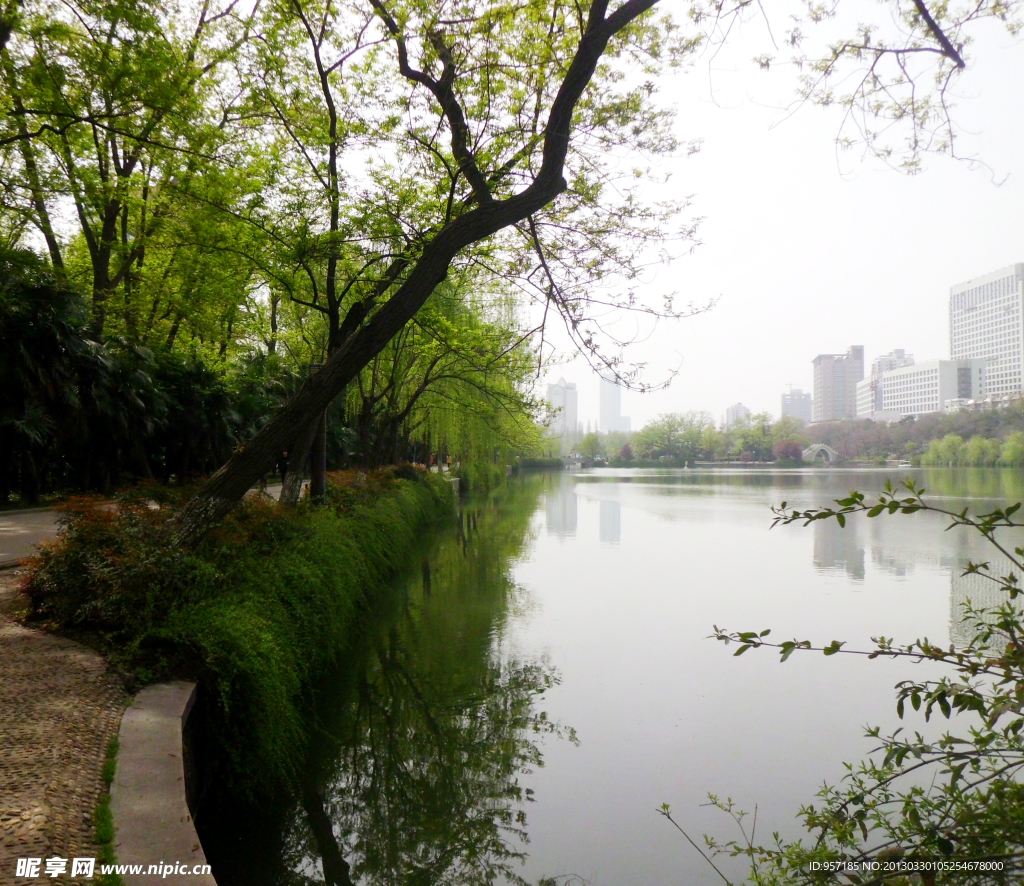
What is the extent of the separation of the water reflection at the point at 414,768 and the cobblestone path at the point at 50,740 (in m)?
0.92

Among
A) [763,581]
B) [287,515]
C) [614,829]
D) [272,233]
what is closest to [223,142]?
[272,233]

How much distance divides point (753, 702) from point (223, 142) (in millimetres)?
8909

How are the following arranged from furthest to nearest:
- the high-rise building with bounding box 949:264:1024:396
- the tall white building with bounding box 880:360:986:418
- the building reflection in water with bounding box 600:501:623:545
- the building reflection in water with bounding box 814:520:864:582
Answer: the tall white building with bounding box 880:360:986:418 < the building reflection in water with bounding box 600:501:623:545 < the building reflection in water with bounding box 814:520:864:582 < the high-rise building with bounding box 949:264:1024:396

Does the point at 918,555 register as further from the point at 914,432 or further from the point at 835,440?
the point at 835,440

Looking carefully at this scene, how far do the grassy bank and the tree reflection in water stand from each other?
0.35 m

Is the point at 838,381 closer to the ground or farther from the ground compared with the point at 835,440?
farther from the ground

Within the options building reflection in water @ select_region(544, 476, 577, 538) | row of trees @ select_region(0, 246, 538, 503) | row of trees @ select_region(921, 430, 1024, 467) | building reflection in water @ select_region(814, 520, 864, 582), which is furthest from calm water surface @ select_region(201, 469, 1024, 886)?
row of trees @ select_region(921, 430, 1024, 467)

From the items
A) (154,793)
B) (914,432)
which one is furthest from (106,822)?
(914,432)

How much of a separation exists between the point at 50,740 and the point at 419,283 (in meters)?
3.47

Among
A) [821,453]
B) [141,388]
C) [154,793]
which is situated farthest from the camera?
[821,453]

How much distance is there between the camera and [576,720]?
520 cm

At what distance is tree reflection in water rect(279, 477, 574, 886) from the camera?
11.4 feet

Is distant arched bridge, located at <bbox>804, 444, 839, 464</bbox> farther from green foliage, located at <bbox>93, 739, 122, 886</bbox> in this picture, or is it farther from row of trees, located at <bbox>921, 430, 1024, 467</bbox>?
green foliage, located at <bbox>93, 739, 122, 886</bbox>

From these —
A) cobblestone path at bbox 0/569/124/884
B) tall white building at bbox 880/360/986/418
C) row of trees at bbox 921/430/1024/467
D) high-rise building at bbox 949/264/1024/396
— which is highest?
tall white building at bbox 880/360/986/418
